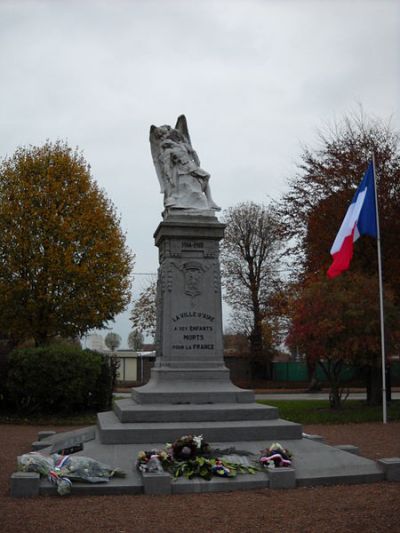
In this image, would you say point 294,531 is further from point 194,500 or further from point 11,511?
point 11,511

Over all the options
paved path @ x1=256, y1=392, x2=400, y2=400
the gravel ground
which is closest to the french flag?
the gravel ground

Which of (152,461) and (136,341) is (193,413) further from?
(136,341)

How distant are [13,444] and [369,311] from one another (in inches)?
464

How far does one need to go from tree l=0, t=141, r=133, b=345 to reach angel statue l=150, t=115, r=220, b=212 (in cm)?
1419

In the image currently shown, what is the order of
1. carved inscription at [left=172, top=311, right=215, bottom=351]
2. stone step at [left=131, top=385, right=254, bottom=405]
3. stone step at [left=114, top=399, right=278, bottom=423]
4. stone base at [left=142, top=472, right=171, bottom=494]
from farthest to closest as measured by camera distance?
carved inscription at [left=172, top=311, right=215, bottom=351] → stone step at [left=131, top=385, right=254, bottom=405] → stone step at [left=114, top=399, right=278, bottom=423] → stone base at [left=142, top=472, right=171, bottom=494]

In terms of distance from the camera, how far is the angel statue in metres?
13.2

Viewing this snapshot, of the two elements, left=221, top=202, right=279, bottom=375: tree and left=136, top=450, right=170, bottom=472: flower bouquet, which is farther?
left=221, top=202, right=279, bottom=375: tree

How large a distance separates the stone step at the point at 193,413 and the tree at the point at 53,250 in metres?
17.2

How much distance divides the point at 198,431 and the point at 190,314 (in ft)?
9.68

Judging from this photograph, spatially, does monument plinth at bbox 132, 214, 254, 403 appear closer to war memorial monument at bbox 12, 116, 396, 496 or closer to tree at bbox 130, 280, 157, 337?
war memorial monument at bbox 12, 116, 396, 496

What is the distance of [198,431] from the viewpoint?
9930 mm

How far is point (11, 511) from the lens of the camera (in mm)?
7027

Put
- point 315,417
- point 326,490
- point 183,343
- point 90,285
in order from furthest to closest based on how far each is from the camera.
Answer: point 90,285, point 315,417, point 183,343, point 326,490

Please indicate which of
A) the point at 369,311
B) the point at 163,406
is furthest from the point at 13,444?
the point at 369,311
